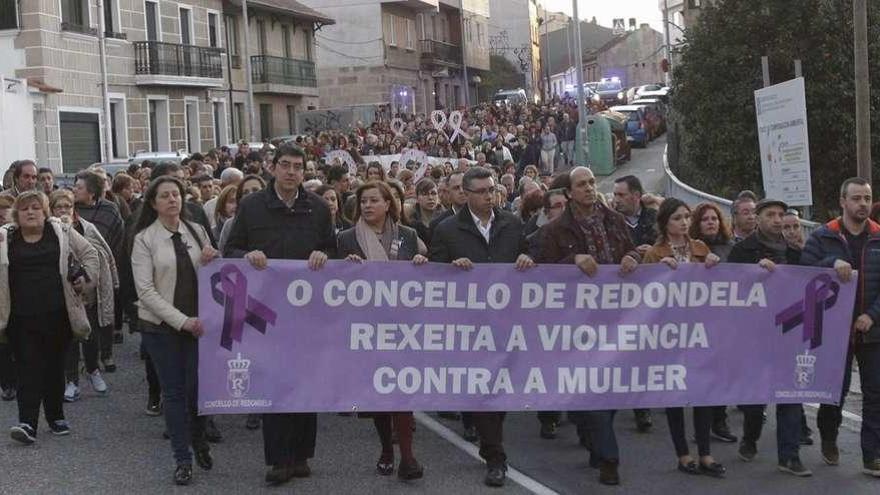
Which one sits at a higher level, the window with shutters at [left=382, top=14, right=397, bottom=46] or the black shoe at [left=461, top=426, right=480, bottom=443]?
the window with shutters at [left=382, top=14, right=397, bottom=46]

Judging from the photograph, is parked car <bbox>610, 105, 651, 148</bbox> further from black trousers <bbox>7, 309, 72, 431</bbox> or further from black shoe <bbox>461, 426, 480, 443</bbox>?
black trousers <bbox>7, 309, 72, 431</bbox>

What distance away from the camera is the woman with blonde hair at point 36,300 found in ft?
33.0

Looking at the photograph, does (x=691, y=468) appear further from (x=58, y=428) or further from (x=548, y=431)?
(x=58, y=428)

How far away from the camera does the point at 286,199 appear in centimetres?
895

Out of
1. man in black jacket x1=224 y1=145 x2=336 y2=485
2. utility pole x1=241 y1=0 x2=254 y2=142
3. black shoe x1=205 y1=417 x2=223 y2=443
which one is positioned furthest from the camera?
utility pole x1=241 y1=0 x2=254 y2=142

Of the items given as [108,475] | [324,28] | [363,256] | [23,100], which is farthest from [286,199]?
[324,28]

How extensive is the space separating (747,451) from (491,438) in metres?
1.97

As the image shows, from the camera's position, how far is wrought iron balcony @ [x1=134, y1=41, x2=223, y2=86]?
42094 millimetres

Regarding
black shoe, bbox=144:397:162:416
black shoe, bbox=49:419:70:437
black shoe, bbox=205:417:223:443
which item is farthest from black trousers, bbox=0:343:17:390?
black shoe, bbox=205:417:223:443

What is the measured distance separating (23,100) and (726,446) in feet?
60.1

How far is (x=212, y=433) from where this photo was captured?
10.5 m

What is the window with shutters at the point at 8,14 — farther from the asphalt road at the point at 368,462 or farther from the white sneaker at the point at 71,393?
the asphalt road at the point at 368,462

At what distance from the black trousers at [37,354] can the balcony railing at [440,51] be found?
212 feet

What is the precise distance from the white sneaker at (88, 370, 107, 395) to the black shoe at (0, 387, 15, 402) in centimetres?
68
